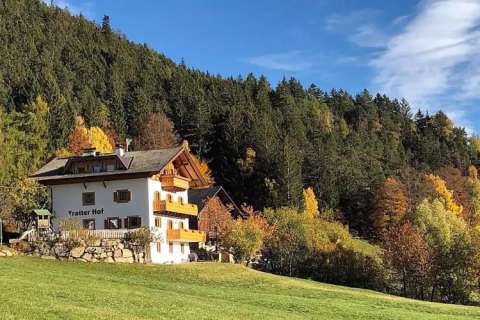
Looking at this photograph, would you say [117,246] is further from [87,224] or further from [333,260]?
[333,260]

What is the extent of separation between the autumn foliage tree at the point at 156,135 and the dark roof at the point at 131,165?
5108 cm

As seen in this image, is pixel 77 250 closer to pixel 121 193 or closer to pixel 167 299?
pixel 121 193

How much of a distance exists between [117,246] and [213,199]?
1138 inches

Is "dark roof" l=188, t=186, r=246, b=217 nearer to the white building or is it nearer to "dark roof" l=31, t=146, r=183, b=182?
the white building

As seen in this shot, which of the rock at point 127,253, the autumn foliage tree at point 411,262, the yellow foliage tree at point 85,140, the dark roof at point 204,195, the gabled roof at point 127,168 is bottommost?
the autumn foliage tree at point 411,262

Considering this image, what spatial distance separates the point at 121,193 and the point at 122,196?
282 mm

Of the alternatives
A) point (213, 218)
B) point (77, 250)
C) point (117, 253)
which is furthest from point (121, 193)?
point (213, 218)

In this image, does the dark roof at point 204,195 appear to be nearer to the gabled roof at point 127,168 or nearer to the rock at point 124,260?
the gabled roof at point 127,168

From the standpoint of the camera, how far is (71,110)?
106562 mm

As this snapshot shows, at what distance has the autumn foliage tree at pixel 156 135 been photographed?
113m

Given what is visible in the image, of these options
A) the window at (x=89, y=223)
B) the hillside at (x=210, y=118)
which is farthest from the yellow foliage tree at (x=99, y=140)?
the window at (x=89, y=223)

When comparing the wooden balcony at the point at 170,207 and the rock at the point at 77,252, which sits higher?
the wooden balcony at the point at 170,207

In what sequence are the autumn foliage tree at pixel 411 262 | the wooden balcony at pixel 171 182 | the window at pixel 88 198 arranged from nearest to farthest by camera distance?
the window at pixel 88 198, the wooden balcony at pixel 171 182, the autumn foliage tree at pixel 411 262

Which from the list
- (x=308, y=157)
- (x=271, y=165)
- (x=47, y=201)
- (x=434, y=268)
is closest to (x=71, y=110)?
(x=271, y=165)
